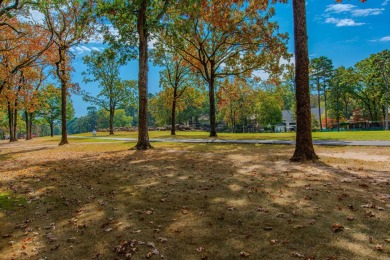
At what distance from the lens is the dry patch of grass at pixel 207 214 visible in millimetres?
4195

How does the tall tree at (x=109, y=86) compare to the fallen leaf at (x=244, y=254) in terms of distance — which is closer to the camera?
the fallen leaf at (x=244, y=254)

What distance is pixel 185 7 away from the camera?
1627 centimetres

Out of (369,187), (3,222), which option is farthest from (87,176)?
(369,187)

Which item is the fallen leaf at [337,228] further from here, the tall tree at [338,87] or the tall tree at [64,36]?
the tall tree at [338,87]

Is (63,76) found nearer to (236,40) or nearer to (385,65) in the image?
(236,40)

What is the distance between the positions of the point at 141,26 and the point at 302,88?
11.1 metres

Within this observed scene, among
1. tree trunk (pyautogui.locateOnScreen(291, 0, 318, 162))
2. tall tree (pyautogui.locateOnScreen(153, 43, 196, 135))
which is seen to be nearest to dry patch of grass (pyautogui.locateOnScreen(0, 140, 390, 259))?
tree trunk (pyautogui.locateOnScreen(291, 0, 318, 162))

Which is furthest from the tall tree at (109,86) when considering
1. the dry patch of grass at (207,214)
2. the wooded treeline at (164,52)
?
the dry patch of grass at (207,214)

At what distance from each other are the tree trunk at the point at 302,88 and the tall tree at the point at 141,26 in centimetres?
885

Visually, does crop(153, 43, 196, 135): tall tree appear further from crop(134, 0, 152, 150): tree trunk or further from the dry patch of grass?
the dry patch of grass

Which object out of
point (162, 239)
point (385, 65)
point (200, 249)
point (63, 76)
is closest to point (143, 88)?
point (63, 76)

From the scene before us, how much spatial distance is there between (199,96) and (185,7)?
23562 millimetres

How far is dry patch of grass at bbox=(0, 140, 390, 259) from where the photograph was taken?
420 centimetres

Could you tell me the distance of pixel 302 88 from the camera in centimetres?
1057
